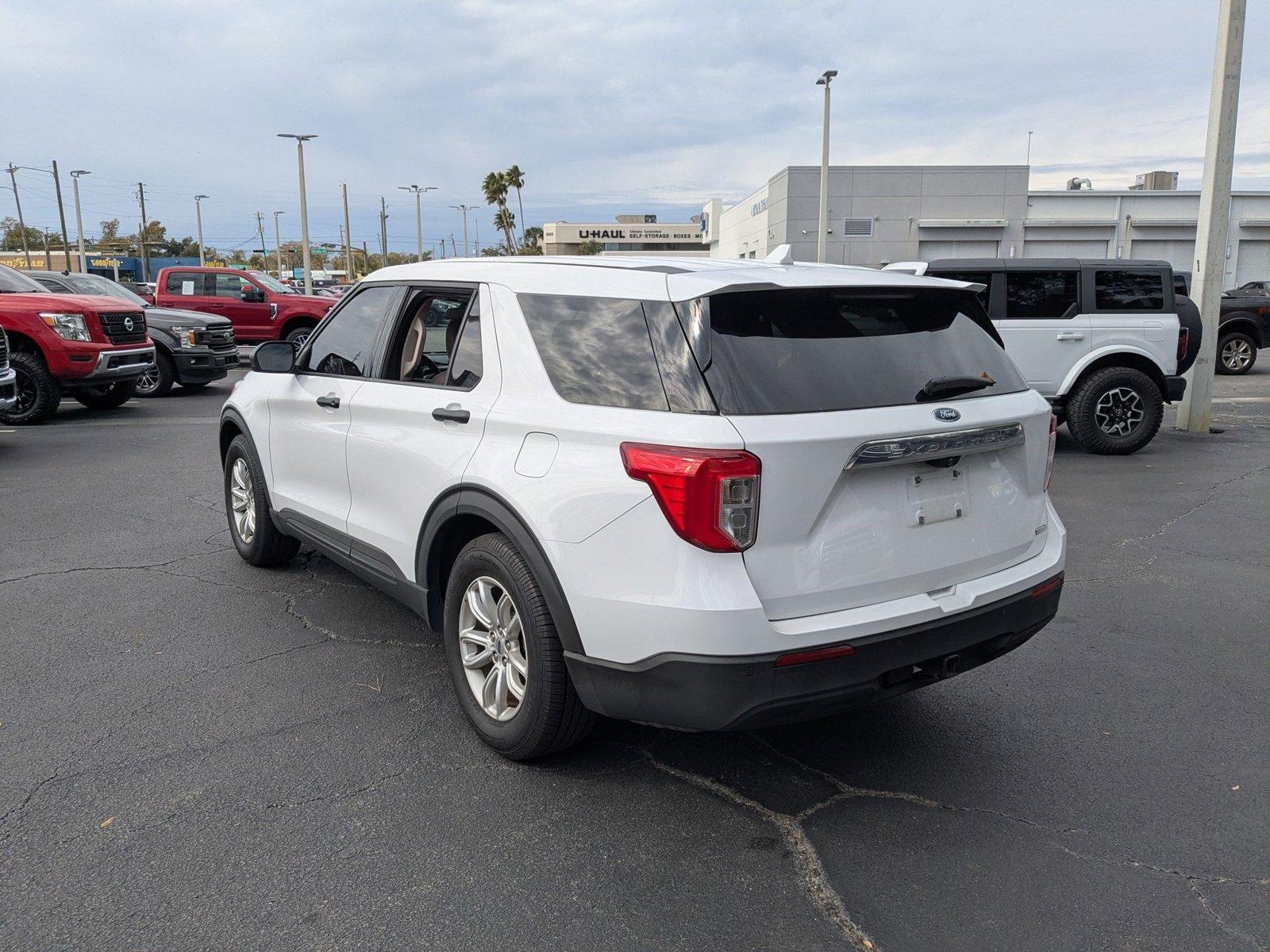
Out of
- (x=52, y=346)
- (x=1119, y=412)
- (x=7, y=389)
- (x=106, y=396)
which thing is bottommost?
(x=106, y=396)

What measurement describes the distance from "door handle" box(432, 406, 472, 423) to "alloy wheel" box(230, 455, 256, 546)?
243cm

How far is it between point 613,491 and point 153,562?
13.9 ft

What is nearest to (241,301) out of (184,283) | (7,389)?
(184,283)

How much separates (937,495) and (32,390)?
40.0 ft

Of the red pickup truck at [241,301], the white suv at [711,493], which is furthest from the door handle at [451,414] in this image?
the red pickup truck at [241,301]

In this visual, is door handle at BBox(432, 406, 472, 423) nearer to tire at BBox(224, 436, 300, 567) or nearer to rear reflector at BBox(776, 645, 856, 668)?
rear reflector at BBox(776, 645, 856, 668)

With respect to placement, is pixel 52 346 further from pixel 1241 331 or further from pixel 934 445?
pixel 1241 331

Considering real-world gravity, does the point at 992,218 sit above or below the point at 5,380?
above

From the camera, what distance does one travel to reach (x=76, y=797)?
127 inches

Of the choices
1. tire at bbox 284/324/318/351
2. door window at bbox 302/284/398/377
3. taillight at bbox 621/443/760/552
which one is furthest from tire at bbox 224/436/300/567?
tire at bbox 284/324/318/351

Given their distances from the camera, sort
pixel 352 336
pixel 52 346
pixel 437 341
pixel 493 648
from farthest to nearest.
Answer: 1. pixel 52 346
2. pixel 352 336
3. pixel 437 341
4. pixel 493 648

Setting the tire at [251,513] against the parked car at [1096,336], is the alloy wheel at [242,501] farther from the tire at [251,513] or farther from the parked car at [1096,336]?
the parked car at [1096,336]

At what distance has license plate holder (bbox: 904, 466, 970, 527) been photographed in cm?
301

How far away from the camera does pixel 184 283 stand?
739 inches
